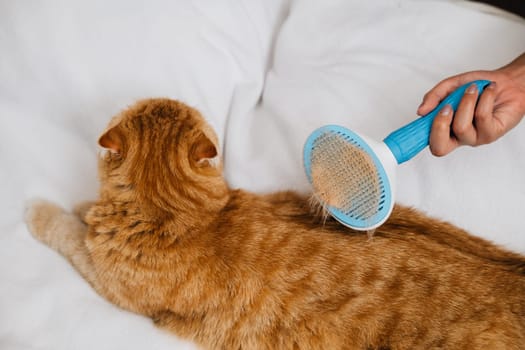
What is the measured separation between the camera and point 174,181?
45.4 inches

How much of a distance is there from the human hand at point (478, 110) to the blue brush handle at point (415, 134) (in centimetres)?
2

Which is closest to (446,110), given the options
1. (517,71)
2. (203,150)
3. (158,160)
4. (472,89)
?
(472,89)

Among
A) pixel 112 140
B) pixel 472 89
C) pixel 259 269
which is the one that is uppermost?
pixel 112 140

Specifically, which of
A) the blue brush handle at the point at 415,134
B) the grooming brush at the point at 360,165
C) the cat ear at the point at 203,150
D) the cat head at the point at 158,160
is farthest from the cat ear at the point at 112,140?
the blue brush handle at the point at 415,134

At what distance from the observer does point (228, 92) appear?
1.54 metres

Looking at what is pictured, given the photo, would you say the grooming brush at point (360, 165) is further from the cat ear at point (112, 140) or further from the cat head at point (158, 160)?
the cat ear at point (112, 140)

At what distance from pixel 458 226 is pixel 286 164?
532 millimetres

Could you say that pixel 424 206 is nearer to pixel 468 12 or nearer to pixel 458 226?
pixel 458 226

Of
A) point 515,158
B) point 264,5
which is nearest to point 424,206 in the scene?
point 515,158

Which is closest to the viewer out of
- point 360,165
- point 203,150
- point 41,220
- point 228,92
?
point 360,165

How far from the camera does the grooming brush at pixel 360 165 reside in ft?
3.27

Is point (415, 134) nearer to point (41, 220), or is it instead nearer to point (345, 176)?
point (345, 176)

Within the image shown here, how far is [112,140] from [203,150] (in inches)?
8.6

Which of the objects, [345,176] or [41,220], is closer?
[345,176]
